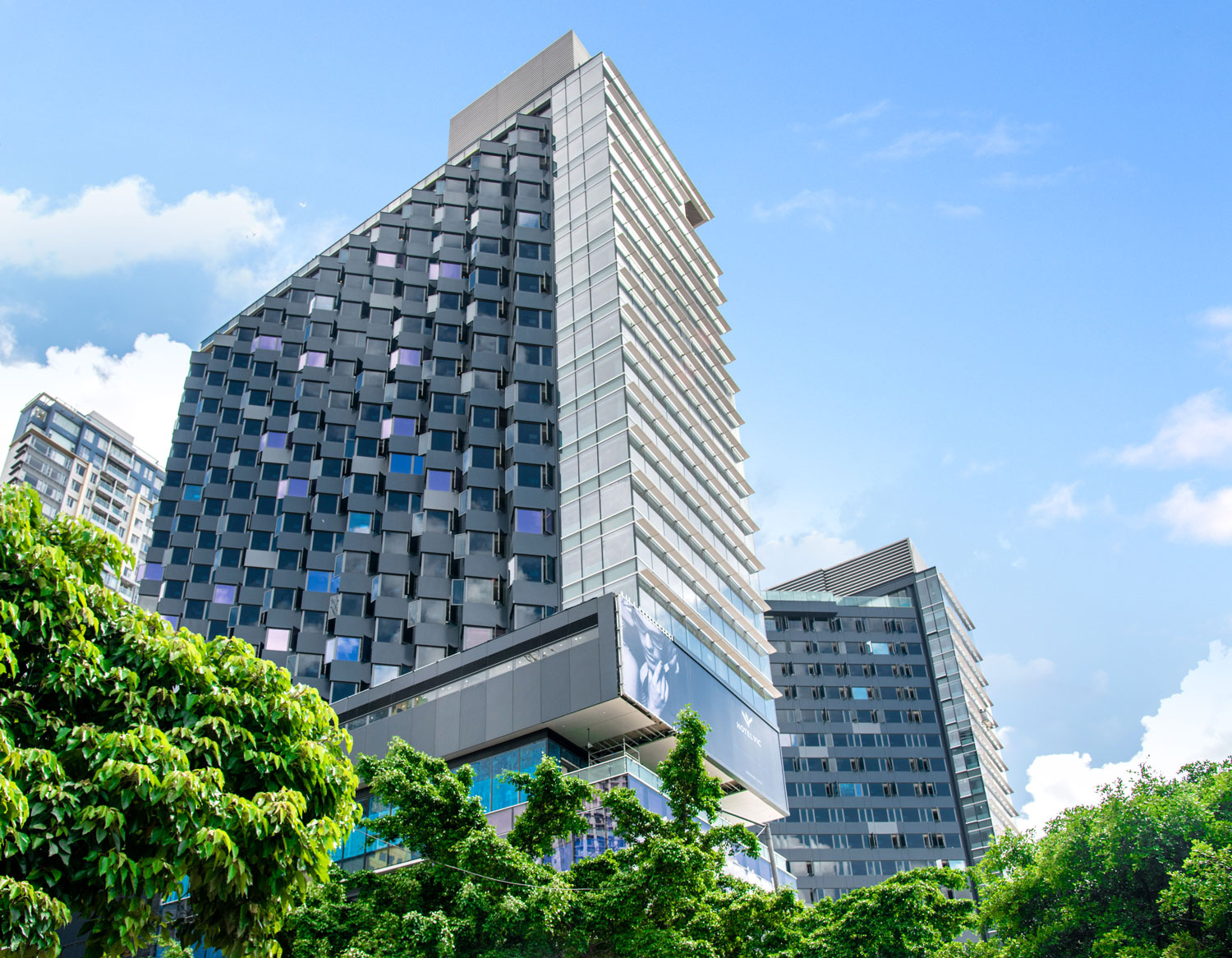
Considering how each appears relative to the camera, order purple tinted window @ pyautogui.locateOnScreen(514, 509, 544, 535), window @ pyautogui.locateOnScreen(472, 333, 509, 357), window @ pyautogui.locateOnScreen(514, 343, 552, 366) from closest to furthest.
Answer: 1. purple tinted window @ pyautogui.locateOnScreen(514, 509, 544, 535)
2. window @ pyautogui.locateOnScreen(514, 343, 552, 366)
3. window @ pyautogui.locateOnScreen(472, 333, 509, 357)

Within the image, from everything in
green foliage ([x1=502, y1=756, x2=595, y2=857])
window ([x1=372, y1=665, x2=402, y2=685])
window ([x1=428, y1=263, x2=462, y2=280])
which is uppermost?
window ([x1=428, y1=263, x2=462, y2=280])

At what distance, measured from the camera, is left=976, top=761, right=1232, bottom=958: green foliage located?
20.2 m

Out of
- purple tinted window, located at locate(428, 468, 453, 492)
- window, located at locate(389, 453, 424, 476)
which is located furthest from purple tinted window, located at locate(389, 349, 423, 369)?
purple tinted window, located at locate(428, 468, 453, 492)

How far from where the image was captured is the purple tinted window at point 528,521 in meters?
53.1

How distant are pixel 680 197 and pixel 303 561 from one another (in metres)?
39.2

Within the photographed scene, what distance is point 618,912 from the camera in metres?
20.8

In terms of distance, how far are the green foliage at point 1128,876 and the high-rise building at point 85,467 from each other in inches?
4769

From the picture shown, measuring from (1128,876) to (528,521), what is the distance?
3562 cm

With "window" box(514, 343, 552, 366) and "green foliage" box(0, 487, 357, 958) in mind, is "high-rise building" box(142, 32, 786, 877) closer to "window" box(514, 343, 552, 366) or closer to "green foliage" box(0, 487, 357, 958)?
"window" box(514, 343, 552, 366)

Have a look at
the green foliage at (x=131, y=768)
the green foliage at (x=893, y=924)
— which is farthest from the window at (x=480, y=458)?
the green foliage at (x=131, y=768)

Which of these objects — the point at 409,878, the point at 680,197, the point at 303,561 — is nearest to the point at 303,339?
the point at 303,561

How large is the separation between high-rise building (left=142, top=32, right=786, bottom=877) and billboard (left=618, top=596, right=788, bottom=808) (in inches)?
6.9

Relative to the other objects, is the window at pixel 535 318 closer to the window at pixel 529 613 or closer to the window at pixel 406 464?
the window at pixel 406 464

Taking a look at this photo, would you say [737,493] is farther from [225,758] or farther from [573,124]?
[225,758]
